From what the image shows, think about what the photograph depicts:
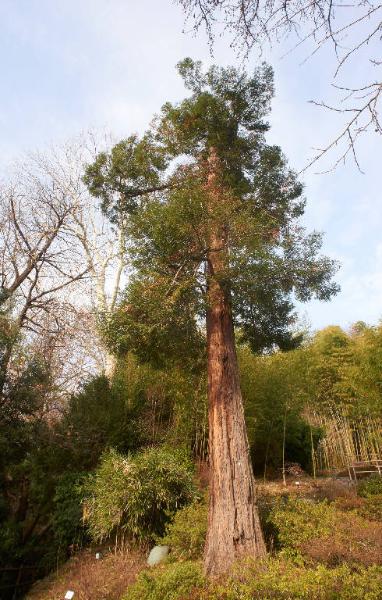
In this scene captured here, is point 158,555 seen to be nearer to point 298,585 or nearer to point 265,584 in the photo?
point 265,584

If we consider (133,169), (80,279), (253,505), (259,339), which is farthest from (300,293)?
(80,279)

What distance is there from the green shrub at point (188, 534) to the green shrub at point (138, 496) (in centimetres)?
47

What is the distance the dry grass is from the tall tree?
6.04ft

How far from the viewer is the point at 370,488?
823 cm

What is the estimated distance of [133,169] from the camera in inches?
290

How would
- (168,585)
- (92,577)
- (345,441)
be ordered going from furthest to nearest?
(345,441) < (92,577) < (168,585)

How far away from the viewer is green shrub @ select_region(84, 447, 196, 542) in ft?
21.8

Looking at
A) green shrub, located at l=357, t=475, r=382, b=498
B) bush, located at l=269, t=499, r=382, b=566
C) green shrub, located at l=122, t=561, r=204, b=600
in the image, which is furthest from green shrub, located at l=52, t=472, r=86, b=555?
green shrub, located at l=357, t=475, r=382, b=498

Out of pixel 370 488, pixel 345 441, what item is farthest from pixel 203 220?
pixel 345 441

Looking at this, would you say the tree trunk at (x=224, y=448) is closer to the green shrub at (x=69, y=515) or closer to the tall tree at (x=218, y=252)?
the tall tree at (x=218, y=252)

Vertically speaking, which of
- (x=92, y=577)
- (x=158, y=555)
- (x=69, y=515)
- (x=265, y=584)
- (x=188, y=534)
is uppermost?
(x=69, y=515)

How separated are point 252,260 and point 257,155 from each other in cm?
302

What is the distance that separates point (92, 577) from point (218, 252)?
17.1 feet

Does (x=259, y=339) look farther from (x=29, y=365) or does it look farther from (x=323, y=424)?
(x=323, y=424)
